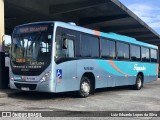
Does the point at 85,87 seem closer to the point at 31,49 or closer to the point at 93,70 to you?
the point at 93,70

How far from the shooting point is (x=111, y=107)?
Answer: 12.2 metres

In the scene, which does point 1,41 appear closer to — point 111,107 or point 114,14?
point 111,107

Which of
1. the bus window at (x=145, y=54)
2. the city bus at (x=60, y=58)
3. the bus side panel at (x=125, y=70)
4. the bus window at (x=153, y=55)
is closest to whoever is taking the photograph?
the city bus at (x=60, y=58)

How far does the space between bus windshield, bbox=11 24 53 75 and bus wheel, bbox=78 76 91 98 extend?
7.28ft

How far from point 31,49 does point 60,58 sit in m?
1.13

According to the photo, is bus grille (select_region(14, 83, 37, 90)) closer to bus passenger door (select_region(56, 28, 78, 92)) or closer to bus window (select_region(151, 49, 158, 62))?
bus passenger door (select_region(56, 28, 78, 92))

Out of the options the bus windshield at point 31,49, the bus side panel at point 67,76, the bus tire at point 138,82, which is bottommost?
the bus tire at point 138,82

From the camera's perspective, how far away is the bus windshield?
1327 cm

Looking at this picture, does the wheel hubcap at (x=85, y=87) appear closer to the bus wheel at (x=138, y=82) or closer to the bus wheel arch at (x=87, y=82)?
the bus wheel arch at (x=87, y=82)

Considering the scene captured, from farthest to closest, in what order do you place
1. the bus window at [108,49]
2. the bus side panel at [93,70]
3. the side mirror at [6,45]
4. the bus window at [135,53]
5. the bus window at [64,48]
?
the bus window at [135,53], the bus window at [108,49], the side mirror at [6,45], the bus side panel at [93,70], the bus window at [64,48]

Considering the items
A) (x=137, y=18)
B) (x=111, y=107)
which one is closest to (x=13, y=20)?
(x=137, y=18)

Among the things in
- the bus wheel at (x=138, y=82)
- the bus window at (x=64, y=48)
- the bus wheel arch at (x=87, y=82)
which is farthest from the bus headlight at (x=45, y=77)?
the bus wheel at (x=138, y=82)

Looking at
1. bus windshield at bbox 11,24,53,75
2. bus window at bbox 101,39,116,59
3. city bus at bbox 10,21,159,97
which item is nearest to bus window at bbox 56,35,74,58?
city bus at bbox 10,21,159,97

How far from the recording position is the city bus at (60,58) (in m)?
13.2
